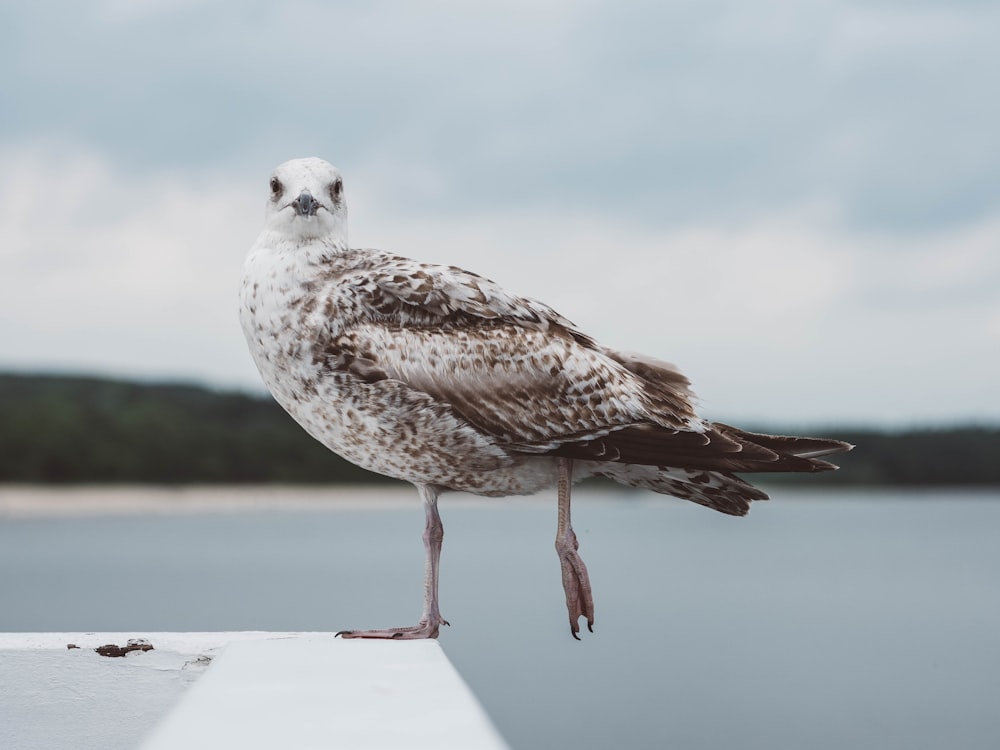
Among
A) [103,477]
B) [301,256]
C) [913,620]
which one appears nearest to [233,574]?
[103,477]

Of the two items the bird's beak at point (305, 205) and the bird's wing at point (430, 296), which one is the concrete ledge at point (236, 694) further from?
Result: the bird's beak at point (305, 205)

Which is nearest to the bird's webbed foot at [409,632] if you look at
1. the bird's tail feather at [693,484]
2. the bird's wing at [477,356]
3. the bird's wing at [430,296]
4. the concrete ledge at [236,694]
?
the concrete ledge at [236,694]

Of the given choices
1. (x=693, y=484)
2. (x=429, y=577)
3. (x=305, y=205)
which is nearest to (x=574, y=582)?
(x=429, y=577)

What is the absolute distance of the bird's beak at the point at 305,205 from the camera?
602 centimetres

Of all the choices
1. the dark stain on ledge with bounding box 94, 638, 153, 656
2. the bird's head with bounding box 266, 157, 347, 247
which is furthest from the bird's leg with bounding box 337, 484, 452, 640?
the bird's head with bounding box 266, 157, 347, 247

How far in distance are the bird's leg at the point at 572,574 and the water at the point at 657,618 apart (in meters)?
0.14

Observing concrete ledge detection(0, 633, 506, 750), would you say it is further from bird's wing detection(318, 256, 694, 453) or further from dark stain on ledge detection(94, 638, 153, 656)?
bird's wing detection(318, 256, 694, 453)

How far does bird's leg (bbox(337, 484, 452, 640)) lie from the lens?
5.70 m

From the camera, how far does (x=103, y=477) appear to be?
82.9 meters

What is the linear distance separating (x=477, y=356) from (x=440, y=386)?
0.25m

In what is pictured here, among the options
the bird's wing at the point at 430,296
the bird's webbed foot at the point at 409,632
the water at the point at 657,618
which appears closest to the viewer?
the bird's webbed foot at the point at 409,632

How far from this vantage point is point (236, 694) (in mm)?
3613

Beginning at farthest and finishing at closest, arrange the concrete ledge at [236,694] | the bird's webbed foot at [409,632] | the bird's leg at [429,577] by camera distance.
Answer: the bird's leg at [429,577]
the bird's webbed foot at [409,632]
the concrete ledge at [236,694]

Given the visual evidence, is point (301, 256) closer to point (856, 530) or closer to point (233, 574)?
point (233, 574)
